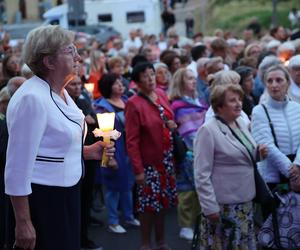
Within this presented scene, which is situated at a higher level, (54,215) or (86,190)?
(54,215)

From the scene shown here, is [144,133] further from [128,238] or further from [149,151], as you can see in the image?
[128,238]

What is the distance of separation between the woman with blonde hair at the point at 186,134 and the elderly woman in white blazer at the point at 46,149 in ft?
11.5

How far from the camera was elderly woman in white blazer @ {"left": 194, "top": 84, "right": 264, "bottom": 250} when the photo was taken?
5.21m

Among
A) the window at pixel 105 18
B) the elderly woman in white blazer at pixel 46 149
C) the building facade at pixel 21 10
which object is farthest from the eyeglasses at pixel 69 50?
the building facade at pixel 21 10

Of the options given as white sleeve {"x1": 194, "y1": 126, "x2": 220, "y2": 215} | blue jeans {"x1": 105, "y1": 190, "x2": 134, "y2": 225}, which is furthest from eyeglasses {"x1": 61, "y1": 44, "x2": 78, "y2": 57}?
blue jeans {"x1": 105, "y1": 190, "x2": 134, "y2": 225}

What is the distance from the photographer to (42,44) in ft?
11.0

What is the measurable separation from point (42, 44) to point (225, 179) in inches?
91.2

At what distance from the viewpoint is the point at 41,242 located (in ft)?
11.3

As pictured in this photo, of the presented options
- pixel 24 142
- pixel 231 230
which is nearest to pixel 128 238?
pixel 231 230

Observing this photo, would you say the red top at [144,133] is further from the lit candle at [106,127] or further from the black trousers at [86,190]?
the lit candle at [106,127]

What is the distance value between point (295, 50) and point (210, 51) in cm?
244

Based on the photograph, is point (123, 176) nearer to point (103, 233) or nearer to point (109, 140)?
point (103, 233)

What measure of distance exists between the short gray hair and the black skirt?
59 centimetres

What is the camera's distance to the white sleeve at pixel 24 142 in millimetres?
3225
